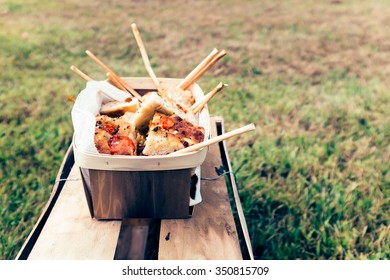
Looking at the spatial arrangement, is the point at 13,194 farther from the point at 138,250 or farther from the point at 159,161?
the point at 159,161

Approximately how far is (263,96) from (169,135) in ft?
9.26

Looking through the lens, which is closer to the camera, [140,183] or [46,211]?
[140,183]

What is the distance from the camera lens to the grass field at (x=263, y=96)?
9.67 feet

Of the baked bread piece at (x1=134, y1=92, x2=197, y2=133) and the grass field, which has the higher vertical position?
the baked bread piece at (x1=134, y1=92, x2=197, y2=133)

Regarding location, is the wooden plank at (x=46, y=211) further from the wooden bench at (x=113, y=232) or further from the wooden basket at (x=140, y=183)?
the wooden basket at (x=140, y=183)

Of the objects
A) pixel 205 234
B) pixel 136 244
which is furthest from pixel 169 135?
pixel 136 244

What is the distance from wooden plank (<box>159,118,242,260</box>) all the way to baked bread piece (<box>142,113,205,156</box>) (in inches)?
13.8

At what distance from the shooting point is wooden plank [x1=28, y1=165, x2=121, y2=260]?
175cm

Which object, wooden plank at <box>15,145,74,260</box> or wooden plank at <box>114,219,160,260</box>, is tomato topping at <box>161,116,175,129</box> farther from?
wooden plank at <box>114,219,160,260</box>

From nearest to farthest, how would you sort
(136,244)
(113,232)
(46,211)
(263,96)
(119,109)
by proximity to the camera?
(113,232) < (46,211) < (119,109) < (136,244) < (263,96)

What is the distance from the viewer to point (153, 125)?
1873 mm

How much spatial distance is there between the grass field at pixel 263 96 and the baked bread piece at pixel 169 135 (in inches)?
47.4

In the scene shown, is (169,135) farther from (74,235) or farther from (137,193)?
(74,235)

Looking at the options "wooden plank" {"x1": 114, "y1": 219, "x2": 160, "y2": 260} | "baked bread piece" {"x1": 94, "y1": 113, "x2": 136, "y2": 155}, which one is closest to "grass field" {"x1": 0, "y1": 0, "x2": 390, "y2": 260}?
"wooden plank" {"x1": 114, "y1": 219, "x2": 160, "y2": 260}
